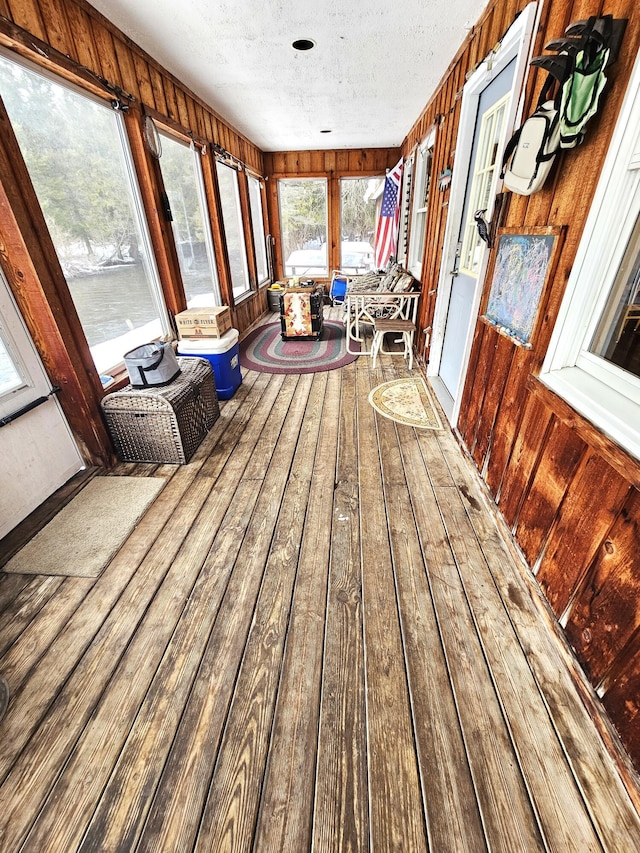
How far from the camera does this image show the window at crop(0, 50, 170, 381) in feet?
6.25

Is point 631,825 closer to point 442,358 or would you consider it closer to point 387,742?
point 387,742

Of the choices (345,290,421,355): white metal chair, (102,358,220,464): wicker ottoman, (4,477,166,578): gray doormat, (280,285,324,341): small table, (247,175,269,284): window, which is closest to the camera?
(4,477,166,578): gray doormat

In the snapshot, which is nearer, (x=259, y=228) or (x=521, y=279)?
(x=521, y=279)

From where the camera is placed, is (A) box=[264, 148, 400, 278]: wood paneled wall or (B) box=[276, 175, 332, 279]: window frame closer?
(A) box=[264, 148, 400, 278]: wood paneled wall

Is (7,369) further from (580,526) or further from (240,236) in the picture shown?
(240,236)

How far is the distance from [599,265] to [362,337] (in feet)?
12.6

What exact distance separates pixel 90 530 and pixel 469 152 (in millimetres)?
3583

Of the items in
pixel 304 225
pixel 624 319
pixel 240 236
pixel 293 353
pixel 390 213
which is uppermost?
pixel 390 213

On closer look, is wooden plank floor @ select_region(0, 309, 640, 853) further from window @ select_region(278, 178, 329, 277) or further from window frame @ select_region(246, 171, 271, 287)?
window @ select_region(278, 178, 329, 277)

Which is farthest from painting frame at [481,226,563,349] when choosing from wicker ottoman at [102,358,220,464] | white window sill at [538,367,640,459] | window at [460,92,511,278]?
wicker ottoman at [102,358,220,464]

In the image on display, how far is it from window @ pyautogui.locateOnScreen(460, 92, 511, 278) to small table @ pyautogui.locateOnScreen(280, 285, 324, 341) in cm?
209

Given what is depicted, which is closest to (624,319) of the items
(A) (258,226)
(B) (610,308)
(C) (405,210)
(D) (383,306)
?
(B) (610,308)

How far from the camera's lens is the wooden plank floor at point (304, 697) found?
0.94 m

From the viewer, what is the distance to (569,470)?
1.30 meters
